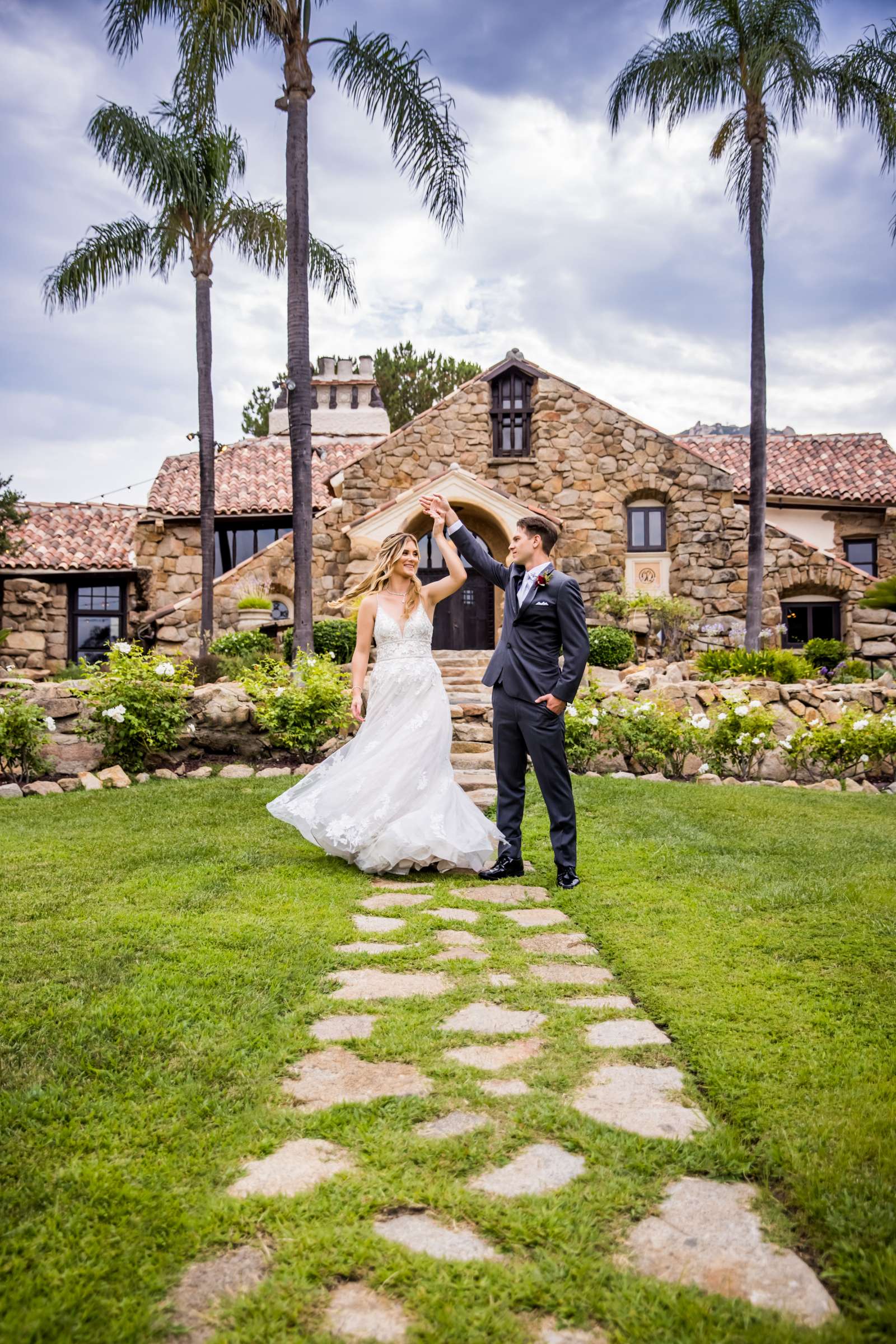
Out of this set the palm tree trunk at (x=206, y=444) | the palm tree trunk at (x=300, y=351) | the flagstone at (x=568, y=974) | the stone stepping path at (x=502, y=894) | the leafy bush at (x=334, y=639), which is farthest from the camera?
the palm tree trunk at (x=206, y=444)

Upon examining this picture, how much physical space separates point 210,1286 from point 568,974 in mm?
2050

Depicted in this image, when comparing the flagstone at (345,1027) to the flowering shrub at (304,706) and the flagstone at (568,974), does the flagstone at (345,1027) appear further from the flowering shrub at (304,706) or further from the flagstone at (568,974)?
the flowering shrub at (304,706)

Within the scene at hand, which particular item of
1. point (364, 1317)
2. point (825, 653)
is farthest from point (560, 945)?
point (825, 653)

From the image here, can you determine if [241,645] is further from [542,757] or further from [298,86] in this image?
[542,757]

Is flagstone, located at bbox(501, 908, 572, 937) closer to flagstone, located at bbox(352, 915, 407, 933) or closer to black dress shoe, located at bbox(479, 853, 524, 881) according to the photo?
flagstone, located at bbox(352, 915, 407, 933)

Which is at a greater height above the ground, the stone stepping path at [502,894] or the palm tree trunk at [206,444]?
the palm tree trunk at [206,444]

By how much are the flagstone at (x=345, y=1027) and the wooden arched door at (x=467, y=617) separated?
53.5ft

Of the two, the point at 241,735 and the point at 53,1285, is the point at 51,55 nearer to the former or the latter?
the point at 241,735

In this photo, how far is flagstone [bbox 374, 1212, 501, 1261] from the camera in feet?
5.75

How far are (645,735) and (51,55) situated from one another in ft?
30.0

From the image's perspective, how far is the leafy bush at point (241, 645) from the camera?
15.9 m

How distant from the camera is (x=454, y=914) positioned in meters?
4.40

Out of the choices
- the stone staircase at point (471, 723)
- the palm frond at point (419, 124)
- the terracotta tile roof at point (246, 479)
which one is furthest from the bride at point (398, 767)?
the terracotta tile roof at point (246, 479)

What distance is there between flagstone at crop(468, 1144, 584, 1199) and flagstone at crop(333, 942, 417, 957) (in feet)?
5.26
